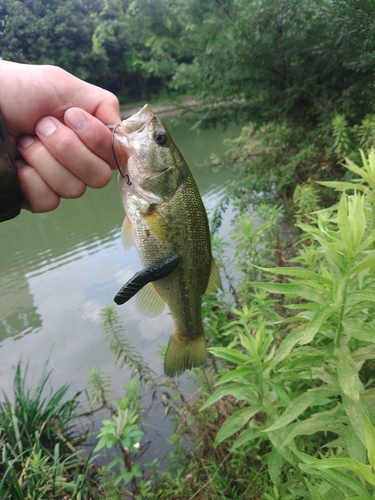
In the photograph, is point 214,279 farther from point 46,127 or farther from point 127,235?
point 46,127

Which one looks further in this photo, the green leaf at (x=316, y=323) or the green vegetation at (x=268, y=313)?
the green vegetation at (x=268, y=313)

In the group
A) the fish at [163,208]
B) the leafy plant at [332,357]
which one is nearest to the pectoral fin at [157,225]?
the fish at [163,208]

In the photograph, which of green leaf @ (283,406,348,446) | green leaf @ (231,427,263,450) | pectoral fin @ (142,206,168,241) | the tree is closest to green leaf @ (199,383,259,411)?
green leaf @ (231,427,263,450)

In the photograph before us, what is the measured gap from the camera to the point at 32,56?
22.6m

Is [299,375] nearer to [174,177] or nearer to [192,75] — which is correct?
[174,177]

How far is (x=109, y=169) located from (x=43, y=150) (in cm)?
32

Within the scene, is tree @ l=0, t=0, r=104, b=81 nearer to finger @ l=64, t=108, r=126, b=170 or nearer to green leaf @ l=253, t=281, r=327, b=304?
finger @ l=64, t=108, r=126, b=170

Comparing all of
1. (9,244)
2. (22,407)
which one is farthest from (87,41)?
(22,407)

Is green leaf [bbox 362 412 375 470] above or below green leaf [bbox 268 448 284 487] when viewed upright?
above

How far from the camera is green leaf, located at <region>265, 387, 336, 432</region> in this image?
127 cm

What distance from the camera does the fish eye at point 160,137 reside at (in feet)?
5.52

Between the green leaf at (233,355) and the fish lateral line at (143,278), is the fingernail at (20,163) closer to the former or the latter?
the fish lateral line at (143,278)

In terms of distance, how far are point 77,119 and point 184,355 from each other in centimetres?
131

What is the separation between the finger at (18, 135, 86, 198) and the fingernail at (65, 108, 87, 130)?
0.66 feet
